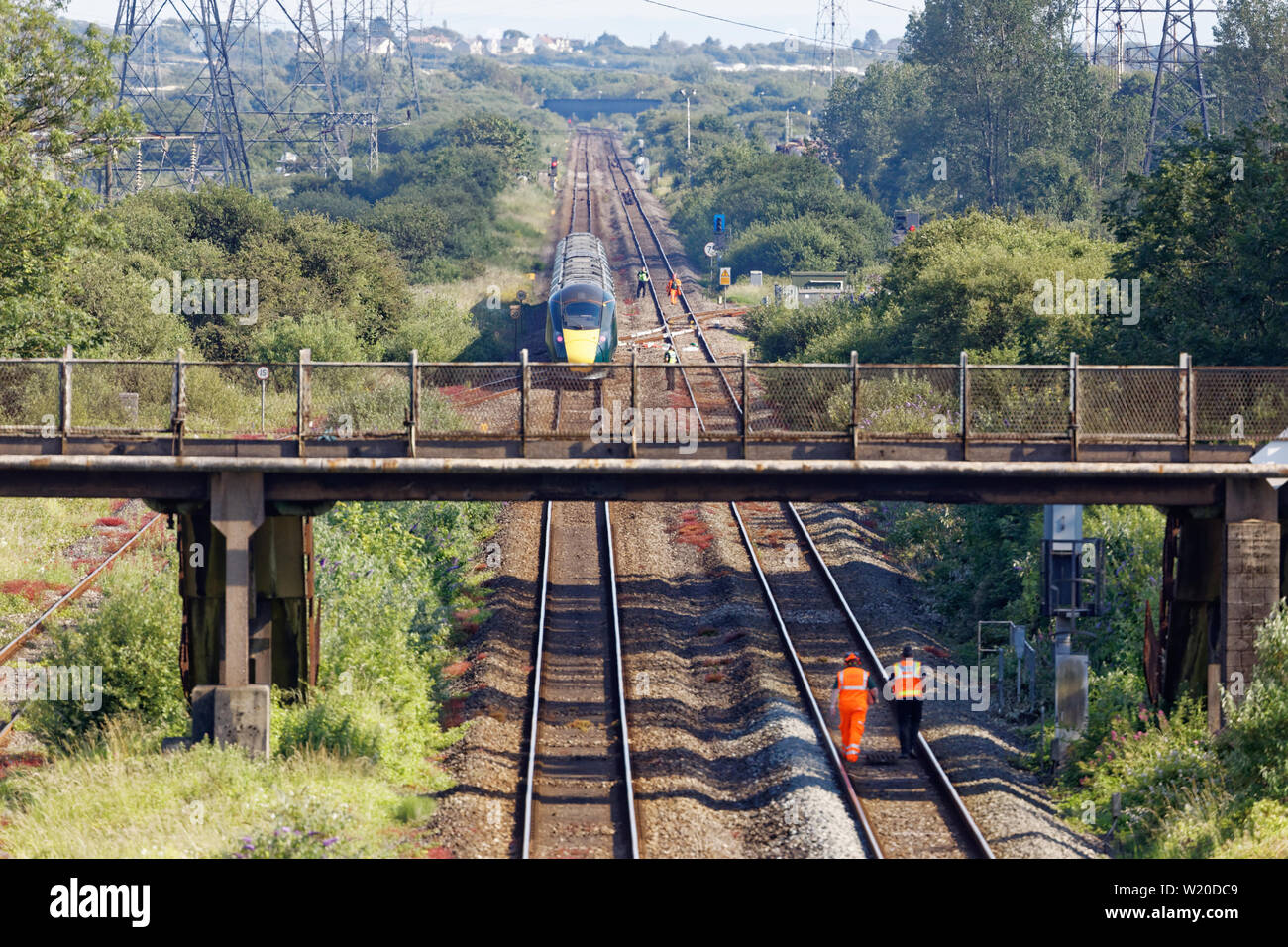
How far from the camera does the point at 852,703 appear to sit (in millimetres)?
18875

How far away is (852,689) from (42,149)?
23.4m

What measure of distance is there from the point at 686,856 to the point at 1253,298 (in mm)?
17572

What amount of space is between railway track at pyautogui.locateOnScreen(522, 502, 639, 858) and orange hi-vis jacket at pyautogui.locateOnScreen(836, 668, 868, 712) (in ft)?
9.72

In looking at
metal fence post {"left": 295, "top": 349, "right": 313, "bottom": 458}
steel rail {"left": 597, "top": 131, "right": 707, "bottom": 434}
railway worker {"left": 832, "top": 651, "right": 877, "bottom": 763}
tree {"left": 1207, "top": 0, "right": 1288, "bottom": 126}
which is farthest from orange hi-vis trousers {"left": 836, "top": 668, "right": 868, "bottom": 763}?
tree {"left": 1207, "top": 0, "right": 1288, "bottom": 126}

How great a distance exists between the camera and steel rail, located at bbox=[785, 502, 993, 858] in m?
16.5

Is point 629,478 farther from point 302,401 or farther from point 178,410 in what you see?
point 178,410

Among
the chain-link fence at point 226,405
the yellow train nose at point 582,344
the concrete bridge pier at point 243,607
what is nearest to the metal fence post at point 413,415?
the concrete bridge pier at point 243,607

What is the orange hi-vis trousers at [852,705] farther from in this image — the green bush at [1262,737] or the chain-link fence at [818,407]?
the green bush at [1262,737]

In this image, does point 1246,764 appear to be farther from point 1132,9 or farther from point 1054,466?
point 1132,9

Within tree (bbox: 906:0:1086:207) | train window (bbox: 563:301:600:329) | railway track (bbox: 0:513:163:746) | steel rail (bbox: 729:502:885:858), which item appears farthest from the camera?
tree (bbox: 906:0:1086:207)

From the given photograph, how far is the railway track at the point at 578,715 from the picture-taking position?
1702cm

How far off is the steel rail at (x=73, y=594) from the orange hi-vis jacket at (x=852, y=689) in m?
13.4

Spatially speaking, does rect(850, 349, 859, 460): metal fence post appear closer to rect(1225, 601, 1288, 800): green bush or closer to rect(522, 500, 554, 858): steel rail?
rect(1225, 601, 1288, 800): green bush

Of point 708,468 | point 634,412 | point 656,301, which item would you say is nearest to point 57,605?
point 634,412
